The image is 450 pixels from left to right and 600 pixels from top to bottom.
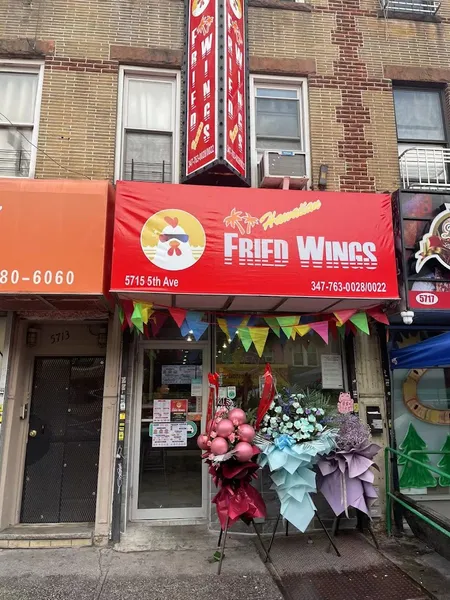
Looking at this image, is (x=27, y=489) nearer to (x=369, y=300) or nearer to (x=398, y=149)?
(x=369, y=300)

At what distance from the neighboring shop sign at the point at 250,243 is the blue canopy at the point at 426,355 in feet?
2.43

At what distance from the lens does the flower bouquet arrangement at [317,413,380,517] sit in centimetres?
501

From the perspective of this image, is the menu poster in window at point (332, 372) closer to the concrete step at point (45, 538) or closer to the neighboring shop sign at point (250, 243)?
the neighboring shop sign at point (250, 243)

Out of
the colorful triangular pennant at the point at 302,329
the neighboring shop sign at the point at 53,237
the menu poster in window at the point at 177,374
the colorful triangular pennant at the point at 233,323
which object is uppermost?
the neighboring shop sign at the point at 53,237

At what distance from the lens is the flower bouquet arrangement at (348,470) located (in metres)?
5.01

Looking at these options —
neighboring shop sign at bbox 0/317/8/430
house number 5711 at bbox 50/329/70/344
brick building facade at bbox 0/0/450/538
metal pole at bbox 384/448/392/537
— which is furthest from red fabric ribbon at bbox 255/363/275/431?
neighboring shop sign at bbox 0/317/8/430

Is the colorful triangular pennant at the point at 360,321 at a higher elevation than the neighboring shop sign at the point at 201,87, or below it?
below

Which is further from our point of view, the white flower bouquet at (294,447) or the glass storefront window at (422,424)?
the glass storefront window at (422,424)

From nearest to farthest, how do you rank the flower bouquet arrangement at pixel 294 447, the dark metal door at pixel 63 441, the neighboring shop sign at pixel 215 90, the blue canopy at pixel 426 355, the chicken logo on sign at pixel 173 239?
the flower bouquet arrangement at pixel 294 447, the blue canopy at pixel 426 355, the chicken logo on sign at pixel 173 239, the neighboring shop sign at pixel 215 90, the dark metal door at pixel 63 441

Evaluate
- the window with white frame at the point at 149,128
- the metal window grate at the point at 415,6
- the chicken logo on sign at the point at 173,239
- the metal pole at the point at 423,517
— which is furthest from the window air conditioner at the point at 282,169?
the metal pole at the point at 423,517

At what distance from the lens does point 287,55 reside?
277 inches

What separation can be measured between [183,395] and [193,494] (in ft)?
4.34

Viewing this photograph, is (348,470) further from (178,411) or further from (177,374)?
(177,374)

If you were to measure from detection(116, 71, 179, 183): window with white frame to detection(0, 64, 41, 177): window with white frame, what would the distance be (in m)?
1.28
